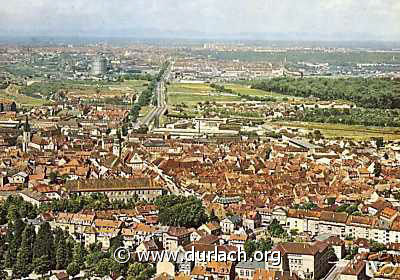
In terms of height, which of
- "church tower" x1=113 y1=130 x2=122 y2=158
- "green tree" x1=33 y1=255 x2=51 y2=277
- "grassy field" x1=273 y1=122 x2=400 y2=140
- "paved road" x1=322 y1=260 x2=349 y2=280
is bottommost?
"grassy field" x1=273 y1=122 x2=400 y2=140

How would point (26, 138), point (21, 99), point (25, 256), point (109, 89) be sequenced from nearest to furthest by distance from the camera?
point (25, 256) → point (26, 138) → point (21, 99) → point (109, 89)

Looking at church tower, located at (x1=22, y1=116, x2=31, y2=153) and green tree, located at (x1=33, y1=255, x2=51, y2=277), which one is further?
church tower, located at (x1=22, y1=116, x2=31, y2=153)

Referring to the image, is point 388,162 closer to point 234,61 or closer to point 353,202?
point 353,202

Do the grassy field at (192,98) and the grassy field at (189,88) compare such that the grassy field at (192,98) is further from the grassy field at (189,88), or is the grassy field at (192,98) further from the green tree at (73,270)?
the green tree at (73,270)

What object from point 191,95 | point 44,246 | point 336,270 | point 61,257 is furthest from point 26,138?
point 191,95

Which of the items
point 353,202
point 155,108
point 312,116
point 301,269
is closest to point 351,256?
point 301,269

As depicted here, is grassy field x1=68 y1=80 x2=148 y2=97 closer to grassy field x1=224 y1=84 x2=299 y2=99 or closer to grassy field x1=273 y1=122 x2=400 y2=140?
grassy field x1=224 y1=84 x2=299 y2=99

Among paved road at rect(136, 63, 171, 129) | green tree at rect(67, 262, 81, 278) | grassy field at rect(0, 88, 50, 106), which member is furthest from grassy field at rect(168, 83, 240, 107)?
green tree at rect(67, 262, 81, 278)

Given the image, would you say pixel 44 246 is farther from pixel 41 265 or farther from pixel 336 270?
pixel 336 270

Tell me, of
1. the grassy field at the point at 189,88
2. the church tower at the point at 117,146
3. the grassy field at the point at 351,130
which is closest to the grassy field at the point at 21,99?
the grassy field at the point at 189,88
